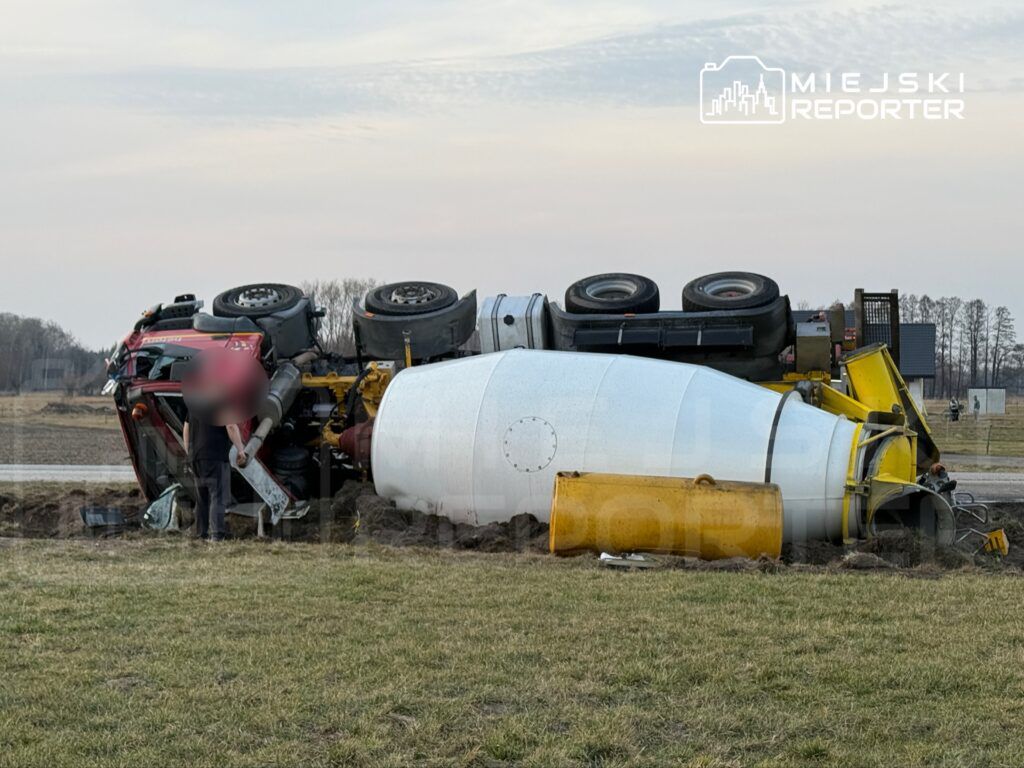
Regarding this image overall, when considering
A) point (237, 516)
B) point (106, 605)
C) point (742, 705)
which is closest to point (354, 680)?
point (742, 705)

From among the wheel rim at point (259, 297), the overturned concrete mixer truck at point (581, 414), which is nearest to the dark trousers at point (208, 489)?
the overturned concrete mixer truck at point (581, 414)

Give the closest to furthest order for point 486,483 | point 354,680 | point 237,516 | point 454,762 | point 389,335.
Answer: point 454,762 < point 354,680 < point 486,483 < point 237,516 < point 389,335

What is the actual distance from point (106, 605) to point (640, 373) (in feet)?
18.0

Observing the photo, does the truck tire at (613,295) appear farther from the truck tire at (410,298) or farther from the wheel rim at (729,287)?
the truck tire at (410,298)

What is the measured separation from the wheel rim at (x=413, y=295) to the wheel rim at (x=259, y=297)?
54.4 inches

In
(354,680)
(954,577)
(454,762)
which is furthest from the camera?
(954,577)

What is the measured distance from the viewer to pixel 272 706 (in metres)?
5.72

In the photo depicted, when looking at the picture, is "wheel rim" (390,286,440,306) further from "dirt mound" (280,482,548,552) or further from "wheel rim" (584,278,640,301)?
"dirt mound" (280,482,548,552)

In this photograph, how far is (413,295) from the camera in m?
15.1

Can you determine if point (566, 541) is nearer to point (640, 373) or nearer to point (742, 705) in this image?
point (640, 373)

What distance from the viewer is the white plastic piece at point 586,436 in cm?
1095

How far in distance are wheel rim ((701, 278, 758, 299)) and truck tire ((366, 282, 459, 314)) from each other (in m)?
2.93

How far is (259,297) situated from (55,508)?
11.4ft

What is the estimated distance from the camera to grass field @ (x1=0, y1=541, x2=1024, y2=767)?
5.27 m
